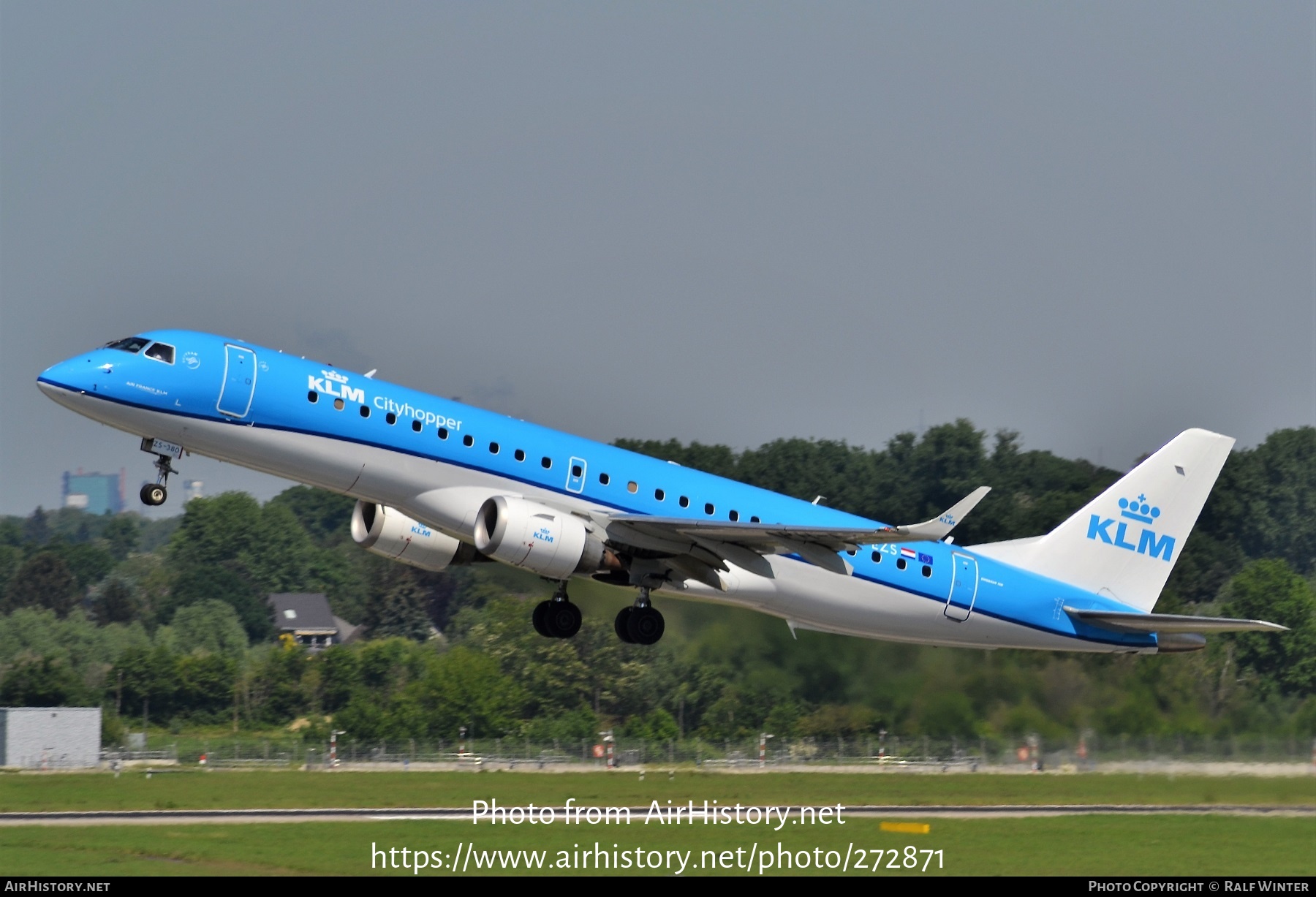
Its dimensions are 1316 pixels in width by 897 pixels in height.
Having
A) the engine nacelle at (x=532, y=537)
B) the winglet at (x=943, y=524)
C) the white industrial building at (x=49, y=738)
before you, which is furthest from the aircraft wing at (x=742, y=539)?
the white industrial building at (x=49, y=738)

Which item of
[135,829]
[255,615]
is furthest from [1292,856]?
[255,615]

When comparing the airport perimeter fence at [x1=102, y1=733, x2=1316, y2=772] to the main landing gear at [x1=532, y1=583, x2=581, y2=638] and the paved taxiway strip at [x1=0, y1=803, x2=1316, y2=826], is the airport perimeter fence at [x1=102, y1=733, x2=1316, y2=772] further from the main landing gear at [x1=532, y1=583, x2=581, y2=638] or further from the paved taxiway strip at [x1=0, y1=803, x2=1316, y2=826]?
the main landing gear at [x1=532, y1=583, x2=581, y2=638]

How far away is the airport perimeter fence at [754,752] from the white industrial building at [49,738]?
88 centimetres

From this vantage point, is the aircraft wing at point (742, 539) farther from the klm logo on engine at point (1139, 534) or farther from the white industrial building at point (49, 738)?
the white industrial building at point (49, 738)

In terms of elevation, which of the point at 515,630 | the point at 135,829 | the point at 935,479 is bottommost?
the point at 135,829

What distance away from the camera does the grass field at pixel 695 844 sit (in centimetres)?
2730

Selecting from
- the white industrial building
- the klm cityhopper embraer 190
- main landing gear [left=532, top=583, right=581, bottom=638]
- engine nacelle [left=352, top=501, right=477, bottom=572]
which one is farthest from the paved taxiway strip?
the white industrial building

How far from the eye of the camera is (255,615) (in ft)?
318

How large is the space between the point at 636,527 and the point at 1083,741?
42.1 ft

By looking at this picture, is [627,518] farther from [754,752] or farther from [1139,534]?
[754,752]

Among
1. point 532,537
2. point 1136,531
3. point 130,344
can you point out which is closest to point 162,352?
point 130,344

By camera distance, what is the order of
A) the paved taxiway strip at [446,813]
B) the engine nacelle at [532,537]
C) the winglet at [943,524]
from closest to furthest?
the winglet at [943,524]
the engine nacelle at [532,537]
the paved taxiway strip at [446,813]

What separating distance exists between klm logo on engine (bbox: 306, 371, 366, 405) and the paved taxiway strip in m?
9.10

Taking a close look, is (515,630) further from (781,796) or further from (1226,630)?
(1226,630)
